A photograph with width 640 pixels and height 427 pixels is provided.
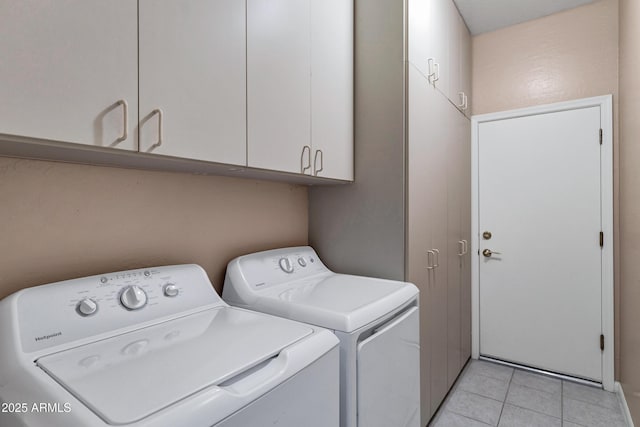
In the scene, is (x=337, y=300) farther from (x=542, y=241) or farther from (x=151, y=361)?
(x=542, y=241)

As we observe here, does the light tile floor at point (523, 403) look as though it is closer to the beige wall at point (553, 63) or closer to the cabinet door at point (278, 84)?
the beige wall at point (553, 63)

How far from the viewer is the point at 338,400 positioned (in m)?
0.99

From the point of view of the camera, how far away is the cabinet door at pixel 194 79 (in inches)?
35.2

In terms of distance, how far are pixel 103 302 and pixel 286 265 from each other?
2.59ft

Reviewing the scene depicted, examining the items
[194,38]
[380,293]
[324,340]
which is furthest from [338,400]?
[194,38]

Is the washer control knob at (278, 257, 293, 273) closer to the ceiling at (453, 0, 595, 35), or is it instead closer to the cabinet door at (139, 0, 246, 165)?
the cabinet door at (139, 0, 246, 165)

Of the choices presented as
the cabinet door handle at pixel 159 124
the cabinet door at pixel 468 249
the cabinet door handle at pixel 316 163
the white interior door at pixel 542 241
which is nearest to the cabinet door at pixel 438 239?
the cabinet door at pixel 468 249

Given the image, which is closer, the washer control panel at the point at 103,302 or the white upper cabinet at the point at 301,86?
the washer control panel at the point at 103,302

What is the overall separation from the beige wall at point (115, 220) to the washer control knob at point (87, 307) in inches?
6.4

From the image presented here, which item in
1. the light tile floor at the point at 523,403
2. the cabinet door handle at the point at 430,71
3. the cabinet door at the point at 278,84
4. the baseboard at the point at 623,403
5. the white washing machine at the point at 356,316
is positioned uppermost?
the cabinet door handle at the point at 430,71

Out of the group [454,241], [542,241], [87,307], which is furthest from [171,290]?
[542,241]

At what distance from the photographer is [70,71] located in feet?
2.45

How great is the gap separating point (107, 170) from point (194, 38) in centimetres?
53

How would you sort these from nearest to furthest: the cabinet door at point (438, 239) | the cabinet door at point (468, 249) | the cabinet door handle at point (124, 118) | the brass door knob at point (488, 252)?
the cabinet door handle at point (124, 118) < the cabinet door at point (438, 239) < the cabinet door at point (468, 249) < the brass door knob at point (488, 252)
